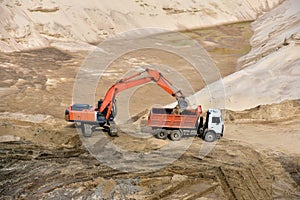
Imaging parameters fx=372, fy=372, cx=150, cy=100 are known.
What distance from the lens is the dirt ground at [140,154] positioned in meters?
12.6

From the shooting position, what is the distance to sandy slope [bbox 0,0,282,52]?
3875 cm

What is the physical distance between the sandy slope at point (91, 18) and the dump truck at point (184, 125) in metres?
24.2

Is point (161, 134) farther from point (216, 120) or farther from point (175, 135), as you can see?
point (216, 120)

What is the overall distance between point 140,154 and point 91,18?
112ft

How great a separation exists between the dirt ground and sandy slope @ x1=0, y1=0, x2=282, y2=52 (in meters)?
12.2

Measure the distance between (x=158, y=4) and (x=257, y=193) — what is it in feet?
150

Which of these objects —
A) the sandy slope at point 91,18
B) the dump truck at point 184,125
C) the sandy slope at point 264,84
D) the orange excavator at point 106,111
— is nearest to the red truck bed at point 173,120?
the dump truck at point 184,125

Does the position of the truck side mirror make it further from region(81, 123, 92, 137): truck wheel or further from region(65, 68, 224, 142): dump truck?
region(81, 123, 92, 137): truck wheel

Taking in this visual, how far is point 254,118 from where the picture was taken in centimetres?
2073

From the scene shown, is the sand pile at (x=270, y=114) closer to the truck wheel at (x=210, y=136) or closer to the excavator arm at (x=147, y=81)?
the truck wheel at (x=210, y=136)

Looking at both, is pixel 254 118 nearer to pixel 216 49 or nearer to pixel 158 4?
pixel 216 49

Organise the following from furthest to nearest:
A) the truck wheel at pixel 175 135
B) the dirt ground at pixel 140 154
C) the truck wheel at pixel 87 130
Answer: the truck wheel at pixel 87 130 → the truck wheel at pixel 175 135 → the dirt ground at pixel 140 154

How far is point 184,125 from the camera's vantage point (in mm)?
17250

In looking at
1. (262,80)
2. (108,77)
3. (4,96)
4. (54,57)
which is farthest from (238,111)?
(54,57)
